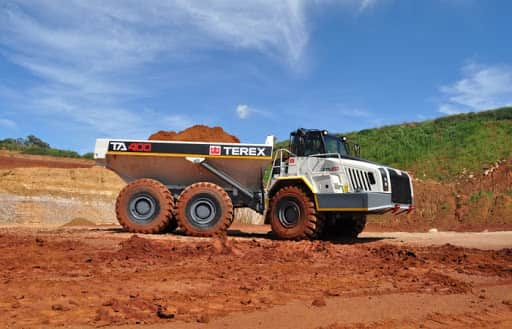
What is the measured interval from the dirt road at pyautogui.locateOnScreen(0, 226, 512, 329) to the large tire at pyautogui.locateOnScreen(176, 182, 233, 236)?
6.85 feet

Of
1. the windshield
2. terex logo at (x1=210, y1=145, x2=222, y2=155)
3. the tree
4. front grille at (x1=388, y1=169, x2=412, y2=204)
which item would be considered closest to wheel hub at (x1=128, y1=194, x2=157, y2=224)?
terex logo at (x1=210, y1=145, x2=222, y2=155)

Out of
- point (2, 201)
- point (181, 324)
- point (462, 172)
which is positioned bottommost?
point (181, 324)

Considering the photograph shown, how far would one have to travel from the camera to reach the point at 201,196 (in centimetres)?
1263

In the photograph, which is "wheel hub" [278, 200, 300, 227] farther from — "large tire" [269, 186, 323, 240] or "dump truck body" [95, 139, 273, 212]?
"dump truck body" [95, 139, 273, 212]

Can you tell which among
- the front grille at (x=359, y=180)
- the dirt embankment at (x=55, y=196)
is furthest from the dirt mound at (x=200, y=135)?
the dirt embankment at (x=55, y=196)

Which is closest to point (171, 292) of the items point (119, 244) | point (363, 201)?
point (119, 244)

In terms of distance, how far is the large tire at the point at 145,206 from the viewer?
12.8 metres

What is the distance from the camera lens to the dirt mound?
1406cm

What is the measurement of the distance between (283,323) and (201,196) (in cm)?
809

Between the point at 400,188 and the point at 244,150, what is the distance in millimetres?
4206

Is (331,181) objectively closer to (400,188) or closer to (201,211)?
(400,188)

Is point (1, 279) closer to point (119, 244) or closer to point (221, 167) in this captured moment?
point (119, 244)

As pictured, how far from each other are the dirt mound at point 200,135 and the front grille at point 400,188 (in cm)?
486

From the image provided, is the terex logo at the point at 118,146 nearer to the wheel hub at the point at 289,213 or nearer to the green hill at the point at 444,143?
the wheel hub at the point at 289,213
